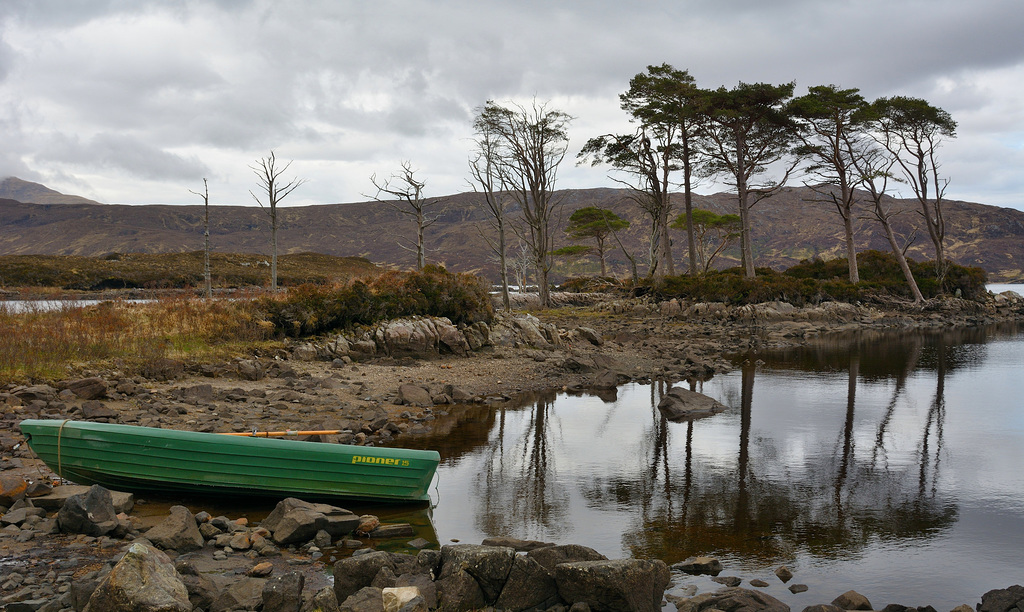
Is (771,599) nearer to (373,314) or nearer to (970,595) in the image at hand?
(970,595)

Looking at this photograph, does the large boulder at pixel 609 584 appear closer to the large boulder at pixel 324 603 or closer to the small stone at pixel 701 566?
the small stone at pixel 701 566

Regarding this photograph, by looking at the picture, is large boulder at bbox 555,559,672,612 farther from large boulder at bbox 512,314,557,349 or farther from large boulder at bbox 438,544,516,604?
large boulder at bbox 512,314,557,349

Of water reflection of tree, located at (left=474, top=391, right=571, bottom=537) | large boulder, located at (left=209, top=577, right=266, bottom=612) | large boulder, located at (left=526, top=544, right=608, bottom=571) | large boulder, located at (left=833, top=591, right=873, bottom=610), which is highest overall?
large boulder, located at (left=526, top=544, right=608, bottom=571)

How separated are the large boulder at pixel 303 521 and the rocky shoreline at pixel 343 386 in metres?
0.26

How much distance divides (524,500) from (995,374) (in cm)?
2036

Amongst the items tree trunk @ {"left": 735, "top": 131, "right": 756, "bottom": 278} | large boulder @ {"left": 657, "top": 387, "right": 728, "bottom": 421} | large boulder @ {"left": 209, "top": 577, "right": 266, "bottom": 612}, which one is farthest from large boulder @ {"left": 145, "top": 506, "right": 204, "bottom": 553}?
tree trunk @ {"left": 735, "top": 131, "right": 756, "bottom": 278}

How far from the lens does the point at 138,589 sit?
4820 millimetres

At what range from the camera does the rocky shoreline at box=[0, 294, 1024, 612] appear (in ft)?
21.7

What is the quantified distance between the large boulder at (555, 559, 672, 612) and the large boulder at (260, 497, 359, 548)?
9.70ft

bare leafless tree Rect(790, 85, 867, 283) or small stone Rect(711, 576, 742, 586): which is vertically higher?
bare leafless tree Rect(790, 85, 867, 283)

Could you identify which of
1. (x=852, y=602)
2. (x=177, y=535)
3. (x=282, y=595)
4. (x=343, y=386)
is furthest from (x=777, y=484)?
(x=343, y=386)

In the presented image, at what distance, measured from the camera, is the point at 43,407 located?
1134 centimetres

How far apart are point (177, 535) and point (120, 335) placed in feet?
40.1

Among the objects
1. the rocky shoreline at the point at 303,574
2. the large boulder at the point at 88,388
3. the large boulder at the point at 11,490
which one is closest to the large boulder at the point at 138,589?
the rocky shoreline at the point at 303,574
